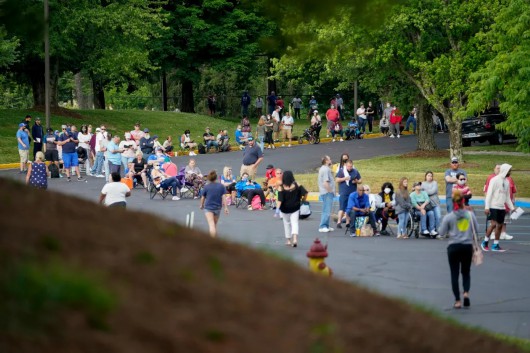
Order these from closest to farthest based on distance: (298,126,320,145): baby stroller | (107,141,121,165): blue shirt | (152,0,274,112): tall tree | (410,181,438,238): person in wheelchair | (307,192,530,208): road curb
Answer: (410,181,438,238): person in wheelchair < (307,192,530,208): road curb < (107,141,121,165): blue shirt < (298,126,320,145): baby stroller < (152,0,274,112): tall tree

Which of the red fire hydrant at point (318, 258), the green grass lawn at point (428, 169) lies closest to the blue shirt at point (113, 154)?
the green grass lawn at point (428, 169)

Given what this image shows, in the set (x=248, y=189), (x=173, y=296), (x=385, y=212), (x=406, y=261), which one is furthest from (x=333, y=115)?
(x=173, y=296)

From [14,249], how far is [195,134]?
43.8 m

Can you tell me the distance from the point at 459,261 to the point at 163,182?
55.2 ft

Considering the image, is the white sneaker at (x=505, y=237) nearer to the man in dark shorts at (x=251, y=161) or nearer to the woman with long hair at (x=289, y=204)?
the woman with long hair at (x=289, y=204)

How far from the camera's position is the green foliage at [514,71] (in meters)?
28.5

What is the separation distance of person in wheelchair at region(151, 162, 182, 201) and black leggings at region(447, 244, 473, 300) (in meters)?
16.6

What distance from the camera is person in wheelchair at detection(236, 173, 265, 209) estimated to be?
1146 inches

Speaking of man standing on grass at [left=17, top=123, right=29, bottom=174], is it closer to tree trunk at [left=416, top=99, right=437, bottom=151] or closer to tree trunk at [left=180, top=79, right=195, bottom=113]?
tree trunk at [left=416, top=99, right=437, bottom=151]

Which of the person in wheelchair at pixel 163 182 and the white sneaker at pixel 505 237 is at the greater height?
the person in wheelchair at pixel 163 182

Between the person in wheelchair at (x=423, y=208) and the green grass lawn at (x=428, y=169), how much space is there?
7.80m

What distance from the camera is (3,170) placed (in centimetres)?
3769

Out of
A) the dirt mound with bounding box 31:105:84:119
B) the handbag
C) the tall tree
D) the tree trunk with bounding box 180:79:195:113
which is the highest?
the tall tree

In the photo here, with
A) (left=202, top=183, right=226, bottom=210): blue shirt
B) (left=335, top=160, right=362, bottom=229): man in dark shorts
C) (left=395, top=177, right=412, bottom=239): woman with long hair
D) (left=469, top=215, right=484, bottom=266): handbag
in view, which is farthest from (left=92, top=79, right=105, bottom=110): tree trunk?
(left=469, top=215, right=484, bottom=266): handbag
